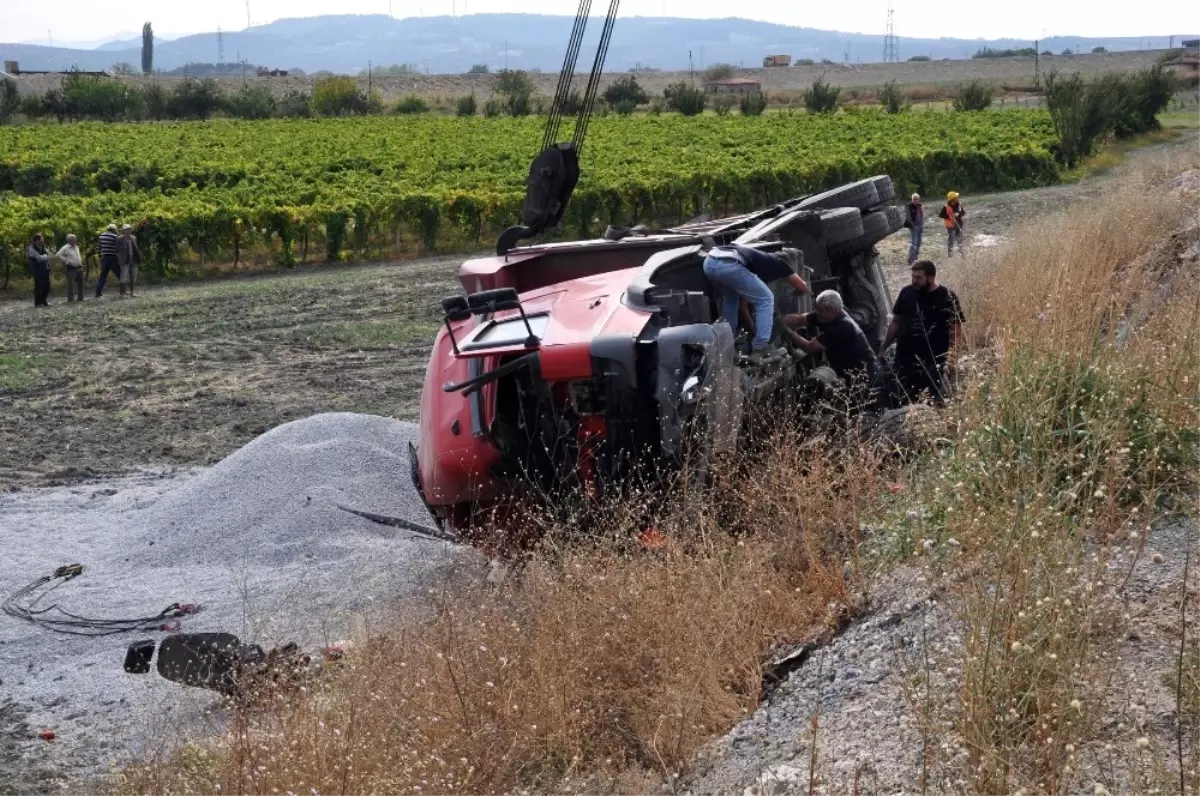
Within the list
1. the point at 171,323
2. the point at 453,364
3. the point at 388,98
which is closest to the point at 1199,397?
the point at 453,364

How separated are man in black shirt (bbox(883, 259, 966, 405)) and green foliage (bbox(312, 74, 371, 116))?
77111 millimetres

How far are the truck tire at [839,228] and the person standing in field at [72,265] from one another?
16679mm

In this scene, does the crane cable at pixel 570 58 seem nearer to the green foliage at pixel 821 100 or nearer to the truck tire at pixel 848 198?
the truck tire at pixel 848 198

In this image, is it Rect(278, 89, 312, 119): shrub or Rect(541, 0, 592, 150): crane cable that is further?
Rect(278, 89, 312, 119): shrub

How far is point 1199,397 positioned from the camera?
5.95 meters

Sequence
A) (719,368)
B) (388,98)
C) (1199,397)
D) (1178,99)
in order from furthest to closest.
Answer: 1. (388,98)
2. (1178,99)
3. (719,368)
4. (1199,397)

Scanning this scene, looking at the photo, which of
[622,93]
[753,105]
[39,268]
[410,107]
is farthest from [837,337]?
[410,107]

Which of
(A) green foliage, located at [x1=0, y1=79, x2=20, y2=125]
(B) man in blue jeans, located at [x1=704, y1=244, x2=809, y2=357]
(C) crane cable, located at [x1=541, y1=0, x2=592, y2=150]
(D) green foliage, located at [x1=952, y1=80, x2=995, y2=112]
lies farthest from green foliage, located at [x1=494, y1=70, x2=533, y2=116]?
(B) man in blue jeans, located at [x1=704, y1=244, x2=809, y2=357]

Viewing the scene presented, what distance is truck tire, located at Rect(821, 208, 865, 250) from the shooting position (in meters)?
10.6

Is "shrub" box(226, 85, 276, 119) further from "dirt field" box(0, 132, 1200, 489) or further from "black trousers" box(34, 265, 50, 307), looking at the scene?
"black trousers" box(34, 265, 50, 307)

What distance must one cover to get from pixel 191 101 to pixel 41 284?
56845mm

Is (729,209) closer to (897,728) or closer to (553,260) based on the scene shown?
(553,260)

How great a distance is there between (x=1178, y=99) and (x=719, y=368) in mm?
74910

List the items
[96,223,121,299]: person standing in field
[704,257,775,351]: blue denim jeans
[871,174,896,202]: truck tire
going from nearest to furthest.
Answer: [704,257,775,351]: blue denim jeans < [871,174,896,202]: truck tire < [96,223,121,299]: person standing in field
